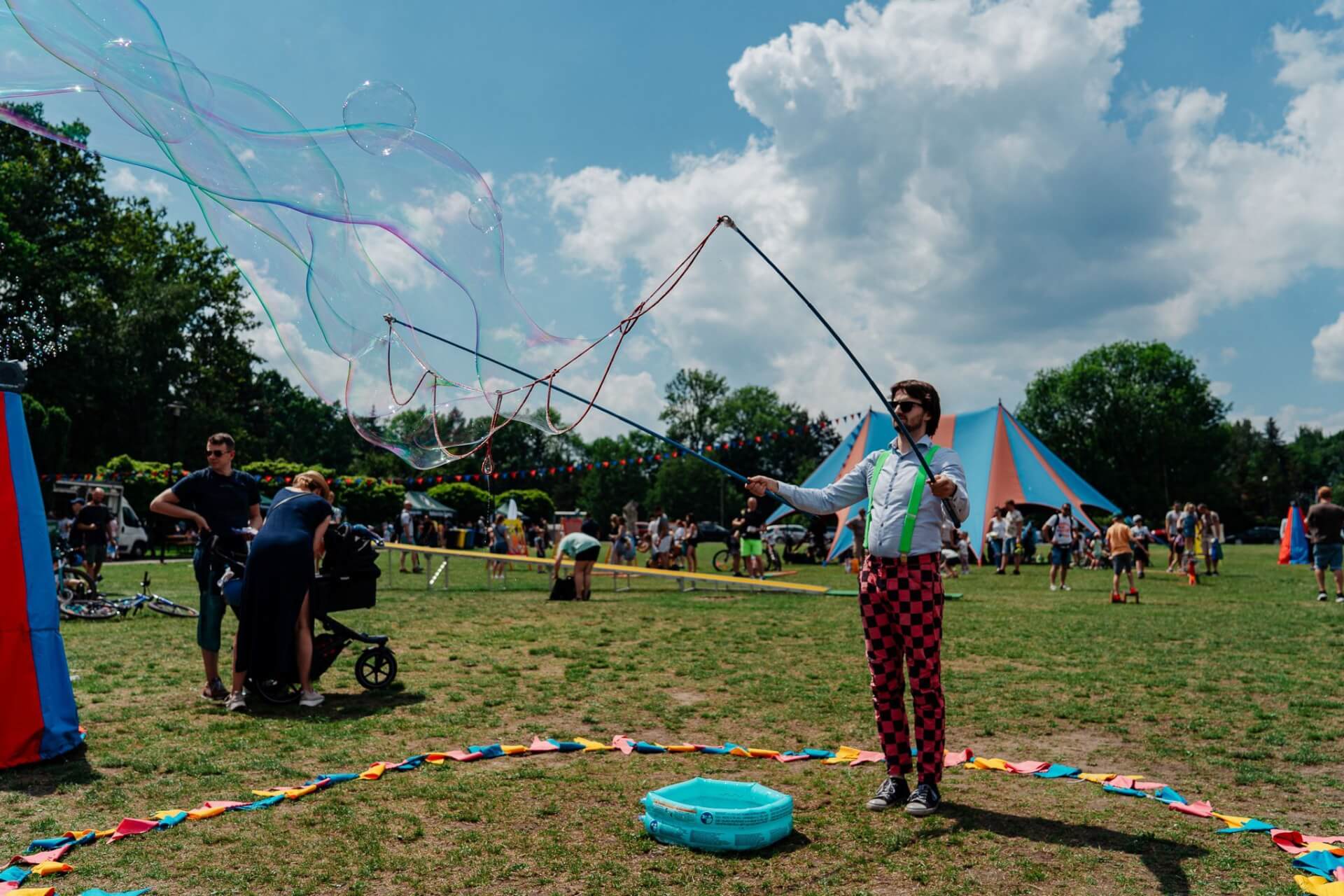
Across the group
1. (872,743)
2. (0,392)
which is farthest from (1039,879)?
(0,392)

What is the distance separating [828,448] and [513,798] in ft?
318

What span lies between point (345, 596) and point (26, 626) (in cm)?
223

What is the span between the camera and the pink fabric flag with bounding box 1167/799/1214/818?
4262 millimetres

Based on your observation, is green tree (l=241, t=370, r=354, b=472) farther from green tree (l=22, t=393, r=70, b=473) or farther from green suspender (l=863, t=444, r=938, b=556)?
green suspender (l=863, t=444, r=938, b=556)

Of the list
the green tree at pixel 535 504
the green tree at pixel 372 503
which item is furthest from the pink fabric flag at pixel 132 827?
the green tree at pixel 535 504

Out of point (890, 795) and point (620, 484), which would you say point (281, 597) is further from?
point (620, 484)

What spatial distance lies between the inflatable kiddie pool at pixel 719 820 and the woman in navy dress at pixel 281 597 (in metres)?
3.67

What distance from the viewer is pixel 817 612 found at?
13.6 metres

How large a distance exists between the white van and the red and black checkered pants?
101ft

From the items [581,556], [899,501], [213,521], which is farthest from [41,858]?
[581,556]

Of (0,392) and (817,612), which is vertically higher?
(0,392)

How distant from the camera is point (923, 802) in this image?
4309mm

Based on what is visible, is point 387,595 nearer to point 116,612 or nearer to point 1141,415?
point 116,612

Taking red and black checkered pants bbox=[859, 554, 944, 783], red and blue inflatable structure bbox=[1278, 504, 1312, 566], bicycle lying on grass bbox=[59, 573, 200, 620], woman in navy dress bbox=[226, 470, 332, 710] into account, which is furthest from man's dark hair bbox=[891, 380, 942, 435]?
red and blue inflatable structure bbox=[1278, 504, 1312, 566]
